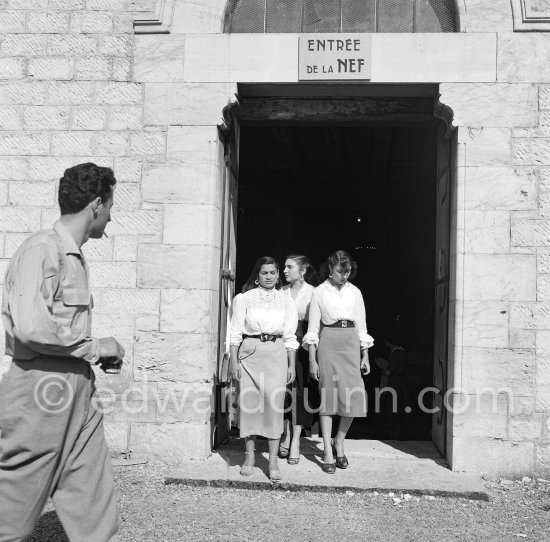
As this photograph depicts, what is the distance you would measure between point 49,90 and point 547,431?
4.61 metres

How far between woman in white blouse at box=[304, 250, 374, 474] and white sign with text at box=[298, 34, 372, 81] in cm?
139

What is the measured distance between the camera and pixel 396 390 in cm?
766

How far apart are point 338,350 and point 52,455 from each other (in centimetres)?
283

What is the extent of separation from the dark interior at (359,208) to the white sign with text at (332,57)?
10.8 feet

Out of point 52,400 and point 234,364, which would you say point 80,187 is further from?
point 234,364

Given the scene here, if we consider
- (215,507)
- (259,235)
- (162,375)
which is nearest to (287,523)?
(215,507)

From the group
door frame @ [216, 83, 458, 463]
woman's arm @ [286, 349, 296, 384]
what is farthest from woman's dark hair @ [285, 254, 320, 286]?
woman's arm @ [286, 349, 296, 384]

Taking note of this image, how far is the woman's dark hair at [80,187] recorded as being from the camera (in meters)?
2.84

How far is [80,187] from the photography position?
284 centimetres

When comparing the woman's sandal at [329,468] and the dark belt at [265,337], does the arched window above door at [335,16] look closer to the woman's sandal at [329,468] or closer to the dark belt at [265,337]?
the dark belt at [265,337]

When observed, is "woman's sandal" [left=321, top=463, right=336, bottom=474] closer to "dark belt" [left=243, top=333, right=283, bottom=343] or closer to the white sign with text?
"dark belt" [left=243, top=333, right=283, bottom=343]

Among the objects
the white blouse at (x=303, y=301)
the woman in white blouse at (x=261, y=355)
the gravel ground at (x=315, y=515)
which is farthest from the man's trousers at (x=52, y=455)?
the white blouse at (x=303, y=301)

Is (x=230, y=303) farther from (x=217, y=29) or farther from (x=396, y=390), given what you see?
(x=396, y=390)

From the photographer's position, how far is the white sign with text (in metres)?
5.22
